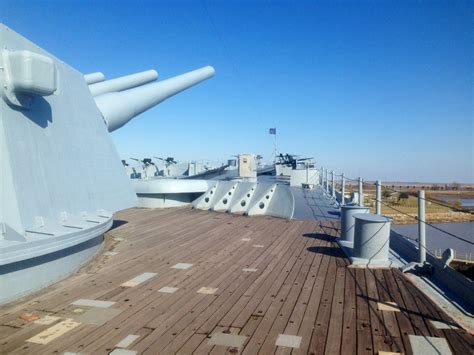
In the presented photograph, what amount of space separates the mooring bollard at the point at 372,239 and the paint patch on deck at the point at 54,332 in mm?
2826

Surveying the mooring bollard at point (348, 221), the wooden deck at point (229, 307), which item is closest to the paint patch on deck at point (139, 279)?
the wooden deck at point (229, 307)

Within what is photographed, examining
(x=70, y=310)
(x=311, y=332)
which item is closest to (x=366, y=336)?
(x=311, y=332)

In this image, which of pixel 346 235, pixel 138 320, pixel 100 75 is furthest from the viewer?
pixel 100 75

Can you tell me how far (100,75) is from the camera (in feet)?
26.4

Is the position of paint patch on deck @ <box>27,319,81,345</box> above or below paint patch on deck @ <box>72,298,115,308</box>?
below

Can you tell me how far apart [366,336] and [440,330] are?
50 cm

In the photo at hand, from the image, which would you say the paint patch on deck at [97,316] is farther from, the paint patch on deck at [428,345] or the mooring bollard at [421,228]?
the mooring bollard at [421,228]

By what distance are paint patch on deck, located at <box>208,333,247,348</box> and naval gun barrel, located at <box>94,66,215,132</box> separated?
4758 millimetres

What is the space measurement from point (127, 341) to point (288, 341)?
997 mm

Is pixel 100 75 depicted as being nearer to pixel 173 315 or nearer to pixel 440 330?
pixel 173 315

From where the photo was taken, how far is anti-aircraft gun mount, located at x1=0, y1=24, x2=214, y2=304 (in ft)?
9.80

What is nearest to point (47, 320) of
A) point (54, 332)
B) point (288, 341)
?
point (54, 332)

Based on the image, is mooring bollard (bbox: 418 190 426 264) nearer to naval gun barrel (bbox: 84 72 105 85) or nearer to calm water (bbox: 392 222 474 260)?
naval gun barrel (bbox: 84 72 105 85)

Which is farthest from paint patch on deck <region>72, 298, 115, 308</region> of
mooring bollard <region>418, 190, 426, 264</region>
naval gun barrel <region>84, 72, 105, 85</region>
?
naval gun barrel <region>84, 72, 105, 85</region>
